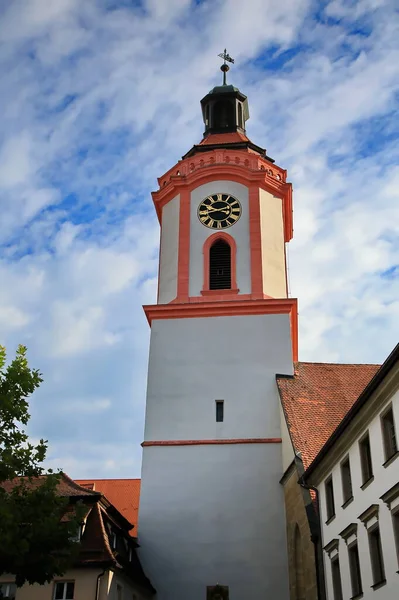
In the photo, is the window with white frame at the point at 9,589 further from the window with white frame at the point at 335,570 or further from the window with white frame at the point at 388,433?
the window with white frame at the point at 388,433

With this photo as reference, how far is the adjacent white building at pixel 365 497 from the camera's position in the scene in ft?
42.7

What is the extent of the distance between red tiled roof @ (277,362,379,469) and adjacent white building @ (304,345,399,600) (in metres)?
3.18

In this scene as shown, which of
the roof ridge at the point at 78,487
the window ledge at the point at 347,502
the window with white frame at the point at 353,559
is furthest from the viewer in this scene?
the roof ridge at the point at 78,487

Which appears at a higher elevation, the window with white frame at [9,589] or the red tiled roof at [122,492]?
the red tiled roof at [122,492]

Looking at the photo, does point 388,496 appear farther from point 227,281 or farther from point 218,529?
point 227,281

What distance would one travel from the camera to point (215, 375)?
78.3 ft

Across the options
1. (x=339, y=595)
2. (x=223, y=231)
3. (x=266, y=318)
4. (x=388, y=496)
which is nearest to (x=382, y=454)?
(x=388, y=496)

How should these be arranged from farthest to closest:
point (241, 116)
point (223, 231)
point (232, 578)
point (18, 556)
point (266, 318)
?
1. point (241, 116)
2. point (223, 231)
3. point (266, 318)
4. point (232, 578)
5. point (18, 556)

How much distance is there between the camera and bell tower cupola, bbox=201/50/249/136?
105 ft

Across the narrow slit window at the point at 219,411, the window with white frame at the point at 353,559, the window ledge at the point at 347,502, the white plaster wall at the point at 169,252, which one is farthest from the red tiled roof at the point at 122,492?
the window with white frame at the point at 353,559

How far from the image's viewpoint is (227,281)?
2561 cm

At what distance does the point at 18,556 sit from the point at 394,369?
671 centimetres

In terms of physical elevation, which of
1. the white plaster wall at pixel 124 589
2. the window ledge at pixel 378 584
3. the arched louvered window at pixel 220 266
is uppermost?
the arched louvered window at pixel 220 266

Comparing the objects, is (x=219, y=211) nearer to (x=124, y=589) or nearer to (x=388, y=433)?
(x=124, y=589)
